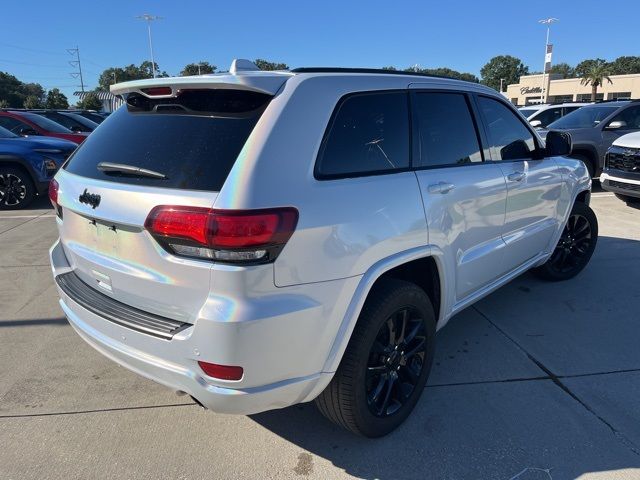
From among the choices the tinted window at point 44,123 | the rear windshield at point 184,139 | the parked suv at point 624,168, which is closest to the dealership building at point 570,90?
the parked suv at point 624,168

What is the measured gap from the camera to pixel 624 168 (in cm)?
798

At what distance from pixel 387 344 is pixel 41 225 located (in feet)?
21.7

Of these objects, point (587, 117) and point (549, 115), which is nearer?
point (587, 117)

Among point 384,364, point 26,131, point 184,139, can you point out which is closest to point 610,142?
point 384,364

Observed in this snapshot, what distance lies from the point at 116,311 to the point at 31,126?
1046cm

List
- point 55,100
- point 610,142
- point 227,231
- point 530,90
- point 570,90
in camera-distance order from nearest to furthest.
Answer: point 227,231, point 610,142, point 55,100, point 570,90, point 530,90

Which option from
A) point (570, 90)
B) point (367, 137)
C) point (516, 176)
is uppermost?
point (570, 90)

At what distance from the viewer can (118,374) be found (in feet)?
10.8

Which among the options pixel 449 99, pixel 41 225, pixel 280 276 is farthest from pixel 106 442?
pixel 41 225

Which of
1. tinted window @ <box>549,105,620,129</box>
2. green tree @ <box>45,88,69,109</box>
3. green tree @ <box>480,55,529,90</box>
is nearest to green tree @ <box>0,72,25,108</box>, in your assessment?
green tree @ <box>45,88,69,109</box>

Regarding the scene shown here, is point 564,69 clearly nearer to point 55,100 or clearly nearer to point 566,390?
point 55,100

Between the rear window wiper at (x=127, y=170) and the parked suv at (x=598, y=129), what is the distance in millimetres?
8986

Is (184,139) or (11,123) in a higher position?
(11,123)

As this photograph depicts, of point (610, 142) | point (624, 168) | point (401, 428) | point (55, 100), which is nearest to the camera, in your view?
point (401, 428)
